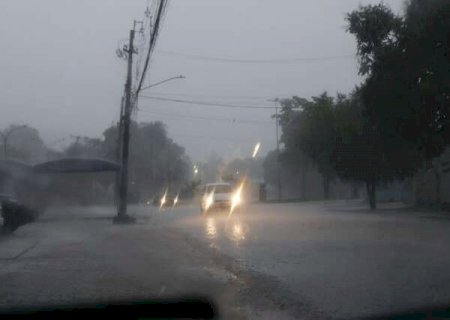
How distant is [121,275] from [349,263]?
4170mm

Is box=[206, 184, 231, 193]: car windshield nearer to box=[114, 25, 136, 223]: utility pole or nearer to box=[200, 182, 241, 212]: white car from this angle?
box=[200, 182, 241, 212]: white car

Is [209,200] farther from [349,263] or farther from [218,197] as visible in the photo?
[349,263]

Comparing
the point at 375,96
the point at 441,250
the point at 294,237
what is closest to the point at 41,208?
the point at 375,96

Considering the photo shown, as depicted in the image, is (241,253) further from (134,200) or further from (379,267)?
(134,200)

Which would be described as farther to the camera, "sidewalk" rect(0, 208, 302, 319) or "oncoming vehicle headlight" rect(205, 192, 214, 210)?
"oncoming vehicle headlight" rect(205, 192, 214, 210)

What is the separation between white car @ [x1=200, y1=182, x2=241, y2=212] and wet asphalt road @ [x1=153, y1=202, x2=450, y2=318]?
15.0m

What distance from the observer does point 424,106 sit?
28.4 metres

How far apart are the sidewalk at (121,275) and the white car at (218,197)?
731 inches

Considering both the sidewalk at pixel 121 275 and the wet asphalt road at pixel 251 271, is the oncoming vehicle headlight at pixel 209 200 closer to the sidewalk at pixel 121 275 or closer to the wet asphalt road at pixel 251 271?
the wet asphalt road at pixel 251 271

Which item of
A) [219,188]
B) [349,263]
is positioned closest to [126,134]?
[219,188]

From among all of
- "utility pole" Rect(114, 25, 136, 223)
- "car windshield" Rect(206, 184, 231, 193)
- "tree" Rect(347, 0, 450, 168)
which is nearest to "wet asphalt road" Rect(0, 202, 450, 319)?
"tree" Rect(347, 0, 450, 168)

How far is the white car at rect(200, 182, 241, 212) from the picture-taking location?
3856 cm

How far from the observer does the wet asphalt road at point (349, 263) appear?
9.26 metres

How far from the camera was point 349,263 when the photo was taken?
13047mm
